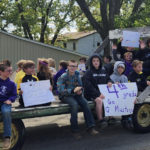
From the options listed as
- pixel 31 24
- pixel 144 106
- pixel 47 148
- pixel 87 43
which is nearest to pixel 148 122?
pixel 144 106

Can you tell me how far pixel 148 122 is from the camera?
5.50 m

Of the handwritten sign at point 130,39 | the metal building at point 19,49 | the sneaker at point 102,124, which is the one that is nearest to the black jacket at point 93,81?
the sneaker at point 102,124

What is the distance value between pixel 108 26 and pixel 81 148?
35.6 feet

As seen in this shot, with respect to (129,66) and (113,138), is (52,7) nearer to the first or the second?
(129,66)

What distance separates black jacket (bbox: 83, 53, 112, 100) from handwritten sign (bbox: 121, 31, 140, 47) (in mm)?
1702

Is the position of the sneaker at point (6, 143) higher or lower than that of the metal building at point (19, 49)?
lower

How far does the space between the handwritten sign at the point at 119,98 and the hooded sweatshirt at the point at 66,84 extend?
528 mm

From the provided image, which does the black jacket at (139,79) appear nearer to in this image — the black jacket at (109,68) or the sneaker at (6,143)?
the black jacket at (109,68)

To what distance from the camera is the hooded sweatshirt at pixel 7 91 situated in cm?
429

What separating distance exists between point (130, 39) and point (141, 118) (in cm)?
229

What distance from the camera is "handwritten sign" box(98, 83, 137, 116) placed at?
4.96 meters

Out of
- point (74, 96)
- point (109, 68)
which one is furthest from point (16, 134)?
point (109, 68)

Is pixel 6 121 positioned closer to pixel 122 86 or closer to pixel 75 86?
pixel 75 86

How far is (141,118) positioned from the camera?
548cm
